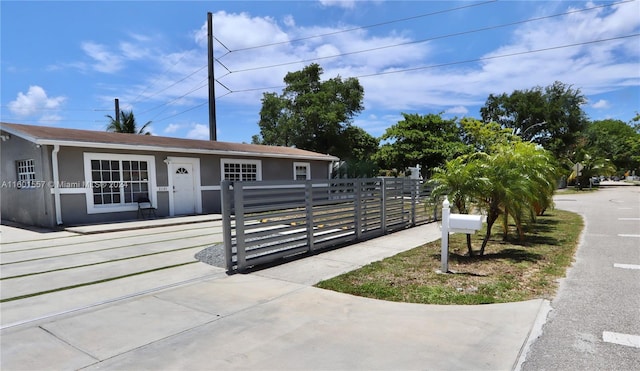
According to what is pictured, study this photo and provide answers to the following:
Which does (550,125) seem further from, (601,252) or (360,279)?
(360,279)

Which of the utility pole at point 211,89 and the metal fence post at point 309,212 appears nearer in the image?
the metal fence post at point 309,212

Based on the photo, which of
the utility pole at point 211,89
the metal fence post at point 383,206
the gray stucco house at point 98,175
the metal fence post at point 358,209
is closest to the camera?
the metal fence post at point 358,209

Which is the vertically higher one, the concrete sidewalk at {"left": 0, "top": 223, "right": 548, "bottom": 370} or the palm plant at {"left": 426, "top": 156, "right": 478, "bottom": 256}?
the palm plant at {"left": 426, "top": 156, "right": 478, "bottom": 256}

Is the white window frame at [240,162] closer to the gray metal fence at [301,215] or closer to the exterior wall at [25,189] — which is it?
the exterior wall at [25,189]

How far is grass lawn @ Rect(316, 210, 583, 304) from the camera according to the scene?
4.60 metres

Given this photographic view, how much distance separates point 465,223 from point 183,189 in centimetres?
1160

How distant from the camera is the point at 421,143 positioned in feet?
91.6

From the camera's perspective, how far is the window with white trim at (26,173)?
11.7 m

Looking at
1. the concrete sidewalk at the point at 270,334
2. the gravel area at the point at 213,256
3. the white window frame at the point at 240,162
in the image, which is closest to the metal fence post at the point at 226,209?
the gravel area at the point at 213,256

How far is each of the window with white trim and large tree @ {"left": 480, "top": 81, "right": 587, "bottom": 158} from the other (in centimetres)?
4042

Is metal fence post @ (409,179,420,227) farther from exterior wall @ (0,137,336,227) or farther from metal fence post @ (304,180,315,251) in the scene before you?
exterior wall @ (0,137,336,227)

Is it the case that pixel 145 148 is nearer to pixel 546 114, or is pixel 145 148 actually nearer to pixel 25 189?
pixel 25 189

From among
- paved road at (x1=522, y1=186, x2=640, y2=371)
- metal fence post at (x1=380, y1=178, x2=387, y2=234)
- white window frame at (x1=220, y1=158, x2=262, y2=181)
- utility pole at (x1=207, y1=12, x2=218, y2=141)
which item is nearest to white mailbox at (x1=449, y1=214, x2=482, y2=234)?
paved road at (x1=522, y1=186, x2=640, y2=371)

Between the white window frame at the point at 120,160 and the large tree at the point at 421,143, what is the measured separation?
19354mm
